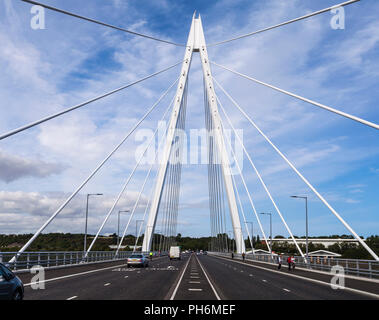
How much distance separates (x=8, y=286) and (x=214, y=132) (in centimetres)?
4240

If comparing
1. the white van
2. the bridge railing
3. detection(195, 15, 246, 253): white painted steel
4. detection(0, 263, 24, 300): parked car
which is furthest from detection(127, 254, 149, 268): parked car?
the white van

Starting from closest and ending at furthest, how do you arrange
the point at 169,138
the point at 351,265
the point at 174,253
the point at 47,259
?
the point at 351,265
the point at 47,259
the point at 169,138
the point at 174,253

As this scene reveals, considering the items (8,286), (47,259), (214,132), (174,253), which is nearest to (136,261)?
(47,259)

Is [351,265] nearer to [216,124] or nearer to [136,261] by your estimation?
[136,261]

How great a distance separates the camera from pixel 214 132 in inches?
2069

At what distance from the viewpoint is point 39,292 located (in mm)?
16812

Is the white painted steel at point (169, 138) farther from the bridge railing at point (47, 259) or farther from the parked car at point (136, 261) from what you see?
the parked car at point (136, 261)

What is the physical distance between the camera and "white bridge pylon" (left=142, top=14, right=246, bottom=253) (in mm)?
50688

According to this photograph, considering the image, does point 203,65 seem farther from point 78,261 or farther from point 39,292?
point 39,292

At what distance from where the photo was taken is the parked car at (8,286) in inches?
430
